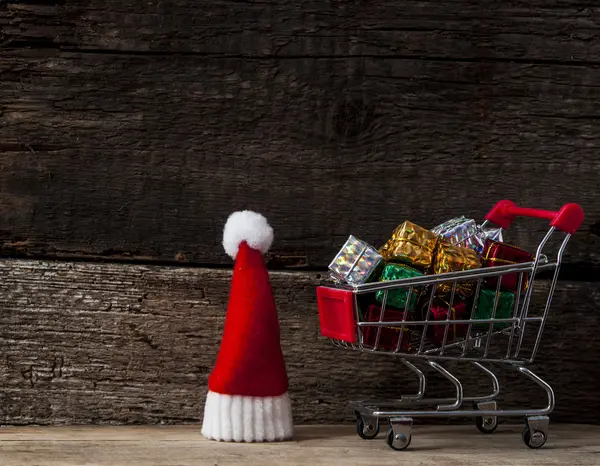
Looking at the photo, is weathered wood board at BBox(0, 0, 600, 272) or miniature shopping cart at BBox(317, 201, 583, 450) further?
weathered wood board at BBox(0, 0, 600, 272)

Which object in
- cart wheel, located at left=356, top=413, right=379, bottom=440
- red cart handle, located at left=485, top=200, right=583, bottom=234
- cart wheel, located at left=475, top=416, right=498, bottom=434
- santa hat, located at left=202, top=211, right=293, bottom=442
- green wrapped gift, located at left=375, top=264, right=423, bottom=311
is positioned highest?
red cart handle, located at left=485, top=200, right=583, bottom=234

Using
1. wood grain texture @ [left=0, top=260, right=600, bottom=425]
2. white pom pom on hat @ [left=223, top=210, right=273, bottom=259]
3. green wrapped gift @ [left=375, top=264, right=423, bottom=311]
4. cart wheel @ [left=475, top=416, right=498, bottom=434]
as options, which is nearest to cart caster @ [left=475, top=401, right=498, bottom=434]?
cart wheel @ [left=475, top=416, right=498, bottom=434]

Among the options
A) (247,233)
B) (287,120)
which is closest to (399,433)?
(247,233)

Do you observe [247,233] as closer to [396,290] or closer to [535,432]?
[396,290]

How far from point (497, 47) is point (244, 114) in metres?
0.53

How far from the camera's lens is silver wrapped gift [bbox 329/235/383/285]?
4.27 ft

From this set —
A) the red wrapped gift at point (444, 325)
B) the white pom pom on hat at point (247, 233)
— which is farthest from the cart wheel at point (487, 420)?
the white pom pom on hat at point (247, 233)

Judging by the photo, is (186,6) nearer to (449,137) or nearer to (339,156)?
(339,156)


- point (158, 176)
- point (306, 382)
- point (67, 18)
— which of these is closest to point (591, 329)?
point (306, 382)

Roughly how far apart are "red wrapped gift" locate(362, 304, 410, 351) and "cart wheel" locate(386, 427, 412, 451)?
14cm

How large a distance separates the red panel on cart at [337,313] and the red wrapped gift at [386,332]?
0.09 ft

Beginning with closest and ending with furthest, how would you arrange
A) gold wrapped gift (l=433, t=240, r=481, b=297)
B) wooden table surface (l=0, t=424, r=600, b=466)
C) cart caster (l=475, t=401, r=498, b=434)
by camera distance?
wooden table surface (l=0, t=424, r=600, b=466) → gold wrapped gift (l=433, t=240, r=481, b=297) → cart caster (l=475, t=401, r=498, b=434)

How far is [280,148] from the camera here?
5.25 feet

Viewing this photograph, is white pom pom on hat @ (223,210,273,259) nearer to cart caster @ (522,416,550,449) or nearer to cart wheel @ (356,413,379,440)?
cart wheel @ (356,413,379,440)
